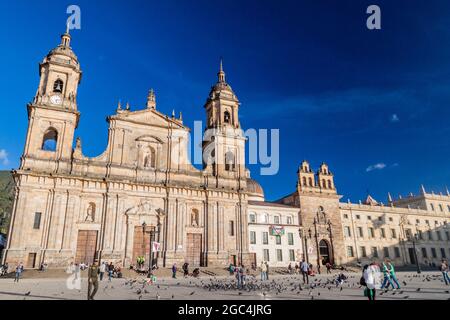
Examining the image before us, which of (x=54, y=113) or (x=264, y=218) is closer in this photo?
(x=54, y=113)

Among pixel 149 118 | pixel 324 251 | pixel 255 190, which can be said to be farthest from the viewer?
pixel 255 190

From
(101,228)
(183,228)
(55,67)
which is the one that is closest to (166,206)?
(183,228)

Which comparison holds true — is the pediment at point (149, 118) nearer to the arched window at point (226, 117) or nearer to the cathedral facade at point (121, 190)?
the cathedral facade at point (121, 190)

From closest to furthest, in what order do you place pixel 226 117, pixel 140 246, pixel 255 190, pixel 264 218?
pixel 140 246 → pixel 264 218 → pixel 226 117 → pixel 255 190

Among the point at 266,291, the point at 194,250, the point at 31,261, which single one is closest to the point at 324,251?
the point at 194,250

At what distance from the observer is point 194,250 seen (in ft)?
127

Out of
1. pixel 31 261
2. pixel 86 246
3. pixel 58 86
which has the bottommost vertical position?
pixel 31 261

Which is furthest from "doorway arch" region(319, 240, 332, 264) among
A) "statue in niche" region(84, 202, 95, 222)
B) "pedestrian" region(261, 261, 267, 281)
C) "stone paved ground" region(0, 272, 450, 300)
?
"statue in niche" region(84, 202, 95, 222)

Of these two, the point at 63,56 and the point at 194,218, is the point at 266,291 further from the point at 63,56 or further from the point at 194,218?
the point at 63,56

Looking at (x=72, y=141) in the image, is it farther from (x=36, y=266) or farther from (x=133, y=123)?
(x=36, y=266)

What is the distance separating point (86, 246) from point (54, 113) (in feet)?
51.4

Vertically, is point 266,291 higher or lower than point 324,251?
lower

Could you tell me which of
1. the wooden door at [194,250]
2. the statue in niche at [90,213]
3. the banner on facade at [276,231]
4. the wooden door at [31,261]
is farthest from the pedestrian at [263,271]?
the wooden door at [31,261]
